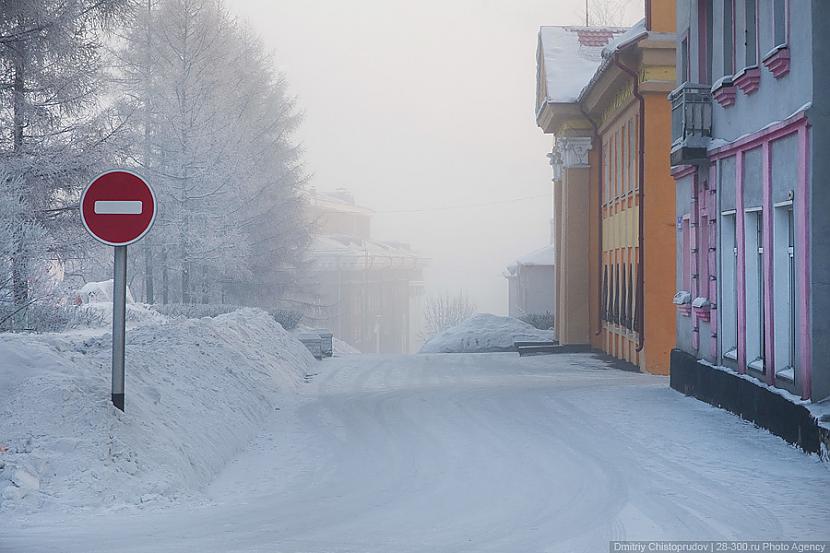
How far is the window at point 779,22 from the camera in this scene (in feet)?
35.6

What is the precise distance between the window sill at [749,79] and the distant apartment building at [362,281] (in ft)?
124

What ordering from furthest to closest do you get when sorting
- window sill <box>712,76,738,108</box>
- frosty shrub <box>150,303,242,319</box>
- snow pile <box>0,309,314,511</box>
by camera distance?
1. frosty shrub <box>150,303,242,319</box>
2. window sill <box>712,76,738,108</box>
3. snow pile <box>0,309,314,511</box>

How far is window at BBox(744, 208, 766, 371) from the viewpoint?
1203 cm

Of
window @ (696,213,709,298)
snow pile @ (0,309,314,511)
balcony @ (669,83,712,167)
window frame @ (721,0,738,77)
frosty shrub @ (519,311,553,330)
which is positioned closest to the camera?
snow pile @ (0,309,314,511)

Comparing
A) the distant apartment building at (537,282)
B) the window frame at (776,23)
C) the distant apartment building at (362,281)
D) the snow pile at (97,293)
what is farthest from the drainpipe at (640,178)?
the distant apartment building at (537,282)

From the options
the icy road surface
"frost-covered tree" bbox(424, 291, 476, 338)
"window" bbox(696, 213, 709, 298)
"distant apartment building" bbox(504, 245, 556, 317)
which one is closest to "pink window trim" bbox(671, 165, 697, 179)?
"window" bbox(696, 213, 709, 298)

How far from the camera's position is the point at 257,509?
7.24m

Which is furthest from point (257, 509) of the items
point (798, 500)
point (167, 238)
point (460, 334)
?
point (460, 334)

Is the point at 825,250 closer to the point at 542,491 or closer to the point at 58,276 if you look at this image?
the point at 542,491

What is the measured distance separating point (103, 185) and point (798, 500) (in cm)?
584

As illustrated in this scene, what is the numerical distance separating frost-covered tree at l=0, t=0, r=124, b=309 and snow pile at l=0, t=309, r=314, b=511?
533 centimetres

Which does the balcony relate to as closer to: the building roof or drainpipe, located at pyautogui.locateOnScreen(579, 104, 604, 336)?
the building roof

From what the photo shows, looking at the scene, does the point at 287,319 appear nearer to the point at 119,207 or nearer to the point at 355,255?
the point at 119,207

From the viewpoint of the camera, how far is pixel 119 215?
8289mm
